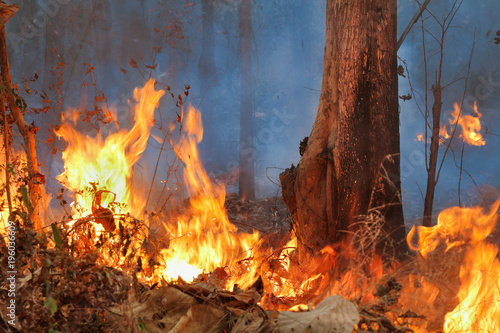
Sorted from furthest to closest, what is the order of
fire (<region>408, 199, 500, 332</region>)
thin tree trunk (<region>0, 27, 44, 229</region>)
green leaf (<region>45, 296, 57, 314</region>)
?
thin tree trunk (<region>0, 27, 44, 229</region>) < fire (<region>408, 199, 500, 332</region>) < green leaf (<region>45, 296, 57, 314</region>)

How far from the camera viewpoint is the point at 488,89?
1236 centimetres

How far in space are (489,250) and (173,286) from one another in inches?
102

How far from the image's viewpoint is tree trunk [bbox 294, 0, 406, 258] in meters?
3.69

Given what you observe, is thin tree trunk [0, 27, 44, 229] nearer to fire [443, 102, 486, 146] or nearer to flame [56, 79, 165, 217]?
flame [56, 79, 165, 217]

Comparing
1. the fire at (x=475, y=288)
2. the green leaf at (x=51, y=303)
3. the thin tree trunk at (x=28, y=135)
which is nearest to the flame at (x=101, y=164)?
the thin tree trunk at (x=28, y=135)

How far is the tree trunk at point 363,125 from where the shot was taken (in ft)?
12.1

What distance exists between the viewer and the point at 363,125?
3.70 m

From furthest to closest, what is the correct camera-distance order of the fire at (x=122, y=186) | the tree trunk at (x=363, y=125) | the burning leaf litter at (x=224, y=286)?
the fire at (x=122, y=186) → the tree trunk at (x=363, y=125) → the burning leaf litter at (x=224, y=286)

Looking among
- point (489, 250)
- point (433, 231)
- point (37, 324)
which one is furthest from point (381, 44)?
point (37, 324)

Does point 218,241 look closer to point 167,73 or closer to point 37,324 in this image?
point 37,324

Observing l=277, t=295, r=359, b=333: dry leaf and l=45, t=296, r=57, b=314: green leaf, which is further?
l=277, t=295, r=359, b=333: dry leaf

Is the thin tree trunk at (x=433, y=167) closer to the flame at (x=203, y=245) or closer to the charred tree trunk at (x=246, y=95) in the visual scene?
the flame at (x=203, y=245)

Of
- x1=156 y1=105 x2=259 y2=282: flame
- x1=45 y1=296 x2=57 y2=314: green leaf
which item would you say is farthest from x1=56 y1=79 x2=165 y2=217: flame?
x1=45 y1=296 x2=57 y2=314: green leaf

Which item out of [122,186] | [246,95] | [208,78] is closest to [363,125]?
[122,186]
